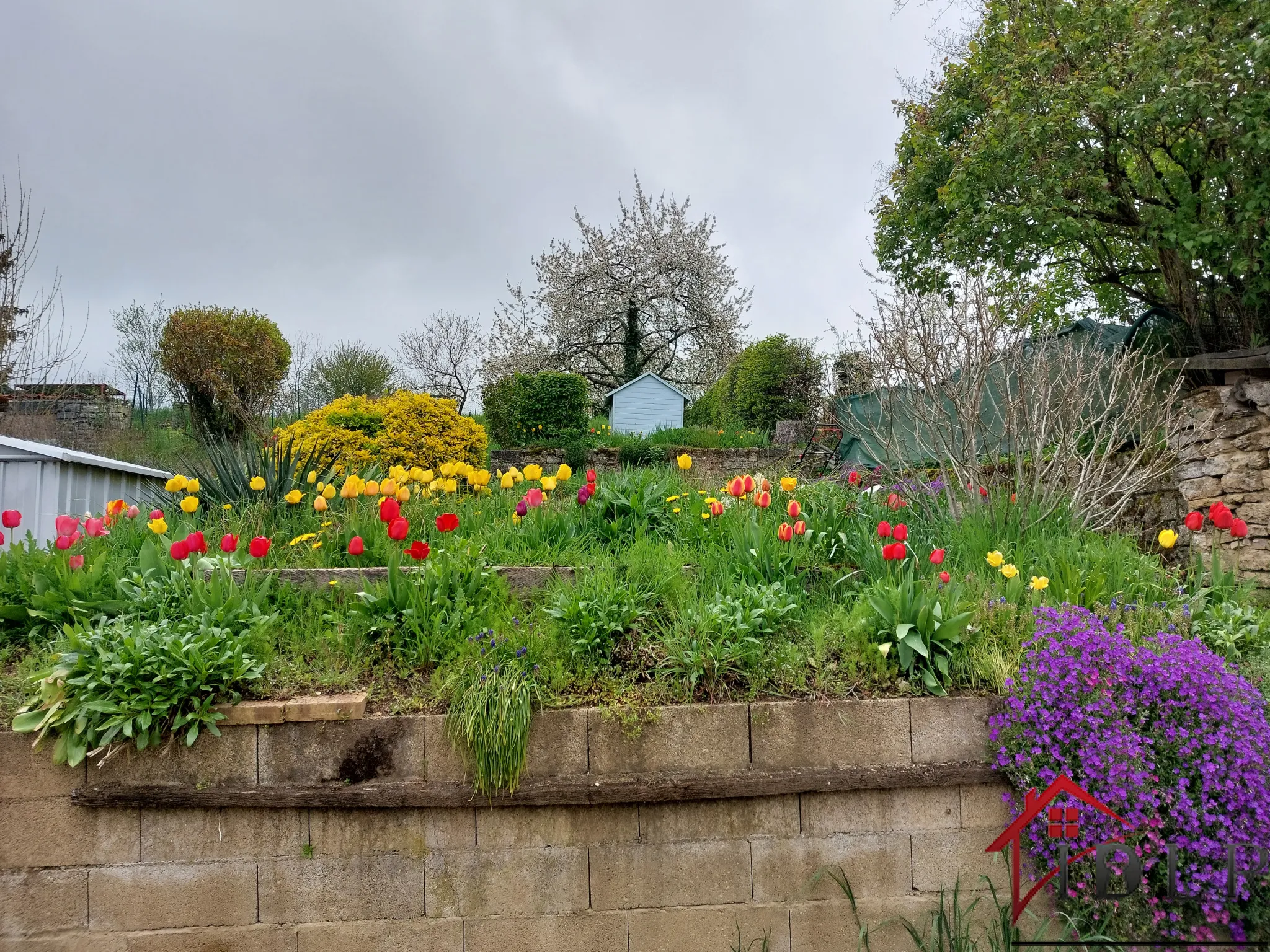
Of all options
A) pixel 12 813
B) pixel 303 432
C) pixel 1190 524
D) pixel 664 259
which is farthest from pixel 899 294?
pixel 664 259

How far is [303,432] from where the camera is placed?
695 cm

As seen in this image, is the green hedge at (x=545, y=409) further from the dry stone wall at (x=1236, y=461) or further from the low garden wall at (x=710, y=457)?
the dry stone wall at (x=1236, y=461)

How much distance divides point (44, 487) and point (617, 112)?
547cm

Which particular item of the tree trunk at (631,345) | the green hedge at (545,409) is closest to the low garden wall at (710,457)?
the green hedge at (545,409)

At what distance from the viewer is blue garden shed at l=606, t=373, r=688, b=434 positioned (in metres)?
14.2

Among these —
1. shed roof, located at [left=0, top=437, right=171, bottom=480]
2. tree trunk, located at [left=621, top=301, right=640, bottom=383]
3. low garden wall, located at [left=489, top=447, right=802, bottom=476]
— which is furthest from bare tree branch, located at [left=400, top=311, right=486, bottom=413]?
shed roof, located at [left=0, top=437, right=171, bottom=480]

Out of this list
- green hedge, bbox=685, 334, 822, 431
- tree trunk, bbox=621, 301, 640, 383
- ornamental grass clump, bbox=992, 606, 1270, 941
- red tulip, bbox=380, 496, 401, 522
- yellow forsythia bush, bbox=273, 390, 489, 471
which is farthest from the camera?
tree trunk, bbox=621, 301, 640, 383

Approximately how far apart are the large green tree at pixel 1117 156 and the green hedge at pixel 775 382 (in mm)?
3691

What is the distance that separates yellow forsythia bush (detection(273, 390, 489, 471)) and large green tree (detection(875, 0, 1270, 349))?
6.11 metres

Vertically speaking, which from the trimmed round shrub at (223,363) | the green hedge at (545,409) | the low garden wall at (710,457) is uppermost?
the trimmed round shrub at (223,363)

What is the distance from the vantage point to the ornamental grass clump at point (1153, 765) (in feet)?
7.11

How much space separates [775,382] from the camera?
1259cm

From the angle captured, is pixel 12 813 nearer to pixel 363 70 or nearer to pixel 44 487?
pixel 44 487

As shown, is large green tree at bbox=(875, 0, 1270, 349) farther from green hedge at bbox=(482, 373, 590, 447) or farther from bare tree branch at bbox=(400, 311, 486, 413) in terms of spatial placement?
bare tree branch at bbox=(400, 311, 486, 413)
